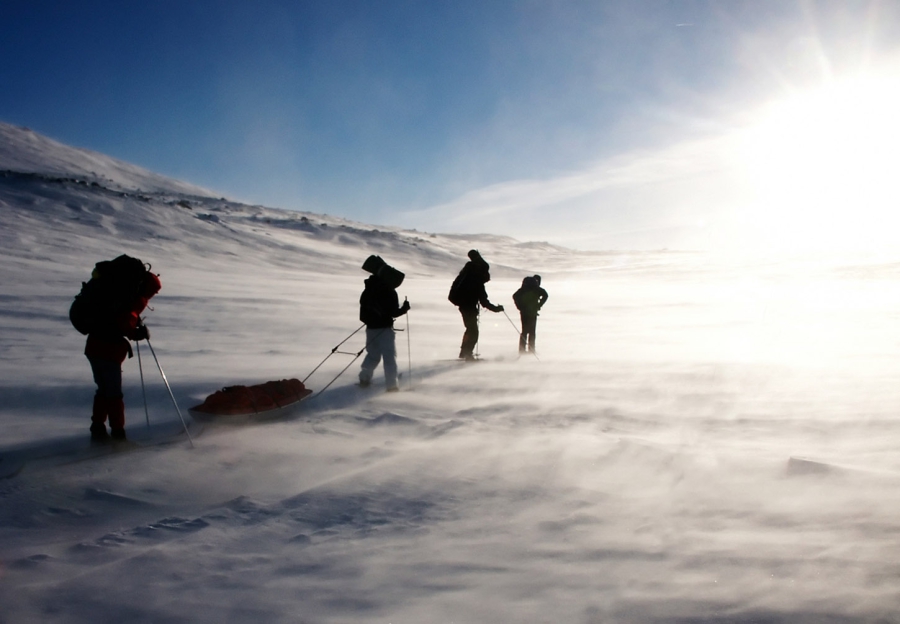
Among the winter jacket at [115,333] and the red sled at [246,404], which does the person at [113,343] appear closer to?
the winter jacket at [115,333]

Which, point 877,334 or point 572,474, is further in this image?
point 877,334

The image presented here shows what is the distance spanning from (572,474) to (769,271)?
34923 millimetres

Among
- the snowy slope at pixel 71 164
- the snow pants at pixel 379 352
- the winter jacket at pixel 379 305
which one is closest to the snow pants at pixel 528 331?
the winter jacket at pixel 379 305

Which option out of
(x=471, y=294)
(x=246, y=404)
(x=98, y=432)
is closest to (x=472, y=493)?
(x=246, y=404)

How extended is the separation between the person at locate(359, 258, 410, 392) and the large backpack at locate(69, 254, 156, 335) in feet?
8.87

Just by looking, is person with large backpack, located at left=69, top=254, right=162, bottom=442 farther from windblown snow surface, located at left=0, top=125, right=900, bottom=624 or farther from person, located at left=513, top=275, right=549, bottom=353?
person, located at left=513, top=275, right=549, bottom=353

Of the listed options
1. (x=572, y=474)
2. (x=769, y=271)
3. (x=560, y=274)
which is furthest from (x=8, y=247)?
(x=769, y=271)

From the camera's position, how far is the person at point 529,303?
9820mm

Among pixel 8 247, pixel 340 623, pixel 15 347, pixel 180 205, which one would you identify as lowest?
pixel 340 623

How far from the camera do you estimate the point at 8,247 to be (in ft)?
76.2

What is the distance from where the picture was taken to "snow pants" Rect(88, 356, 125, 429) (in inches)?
175

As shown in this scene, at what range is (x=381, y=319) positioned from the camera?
6.80m

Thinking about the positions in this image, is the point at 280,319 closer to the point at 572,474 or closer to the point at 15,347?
the point at 15,347

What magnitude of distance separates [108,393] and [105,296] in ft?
2.49
